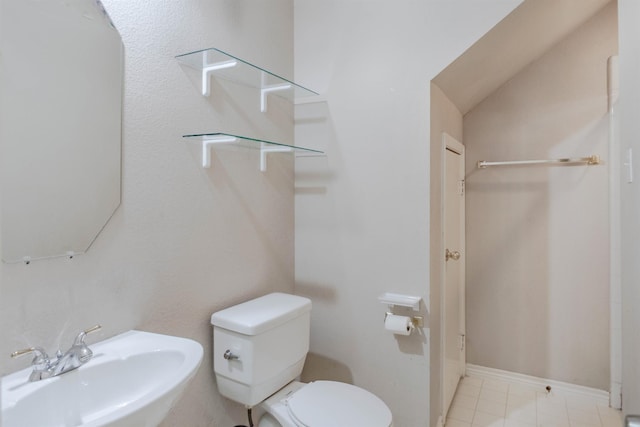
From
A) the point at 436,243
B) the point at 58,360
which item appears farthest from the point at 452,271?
the point at 58,360

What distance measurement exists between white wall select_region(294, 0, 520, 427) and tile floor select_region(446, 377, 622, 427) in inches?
24.8

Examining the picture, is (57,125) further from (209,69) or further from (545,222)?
(545,222)

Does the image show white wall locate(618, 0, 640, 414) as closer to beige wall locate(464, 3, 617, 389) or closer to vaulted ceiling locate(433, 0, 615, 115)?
vaulted ceiling locate(433, 0, 615, 115)

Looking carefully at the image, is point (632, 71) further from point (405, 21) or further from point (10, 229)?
point (10, 229)

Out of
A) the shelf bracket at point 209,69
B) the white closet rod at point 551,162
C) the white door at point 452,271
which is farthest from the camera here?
the white closet rod at point 551,162

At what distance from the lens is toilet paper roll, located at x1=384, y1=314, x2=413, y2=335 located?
193 cm

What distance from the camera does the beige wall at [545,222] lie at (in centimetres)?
252

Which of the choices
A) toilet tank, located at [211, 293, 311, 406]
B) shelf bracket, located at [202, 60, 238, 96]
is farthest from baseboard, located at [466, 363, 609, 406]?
shelf bracket, located at [202, 60, 238, 96]

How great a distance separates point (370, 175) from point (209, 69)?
935 mm

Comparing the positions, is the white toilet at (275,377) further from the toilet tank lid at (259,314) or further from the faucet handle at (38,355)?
the faucet handle at (38,355)

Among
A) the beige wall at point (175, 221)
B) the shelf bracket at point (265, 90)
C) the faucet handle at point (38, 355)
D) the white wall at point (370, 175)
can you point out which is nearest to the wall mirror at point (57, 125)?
the beige wall at point (175, 221)

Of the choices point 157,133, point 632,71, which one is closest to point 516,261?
point 632,71

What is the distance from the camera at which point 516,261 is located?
2.75m

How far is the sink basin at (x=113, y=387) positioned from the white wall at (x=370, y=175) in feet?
3.43
